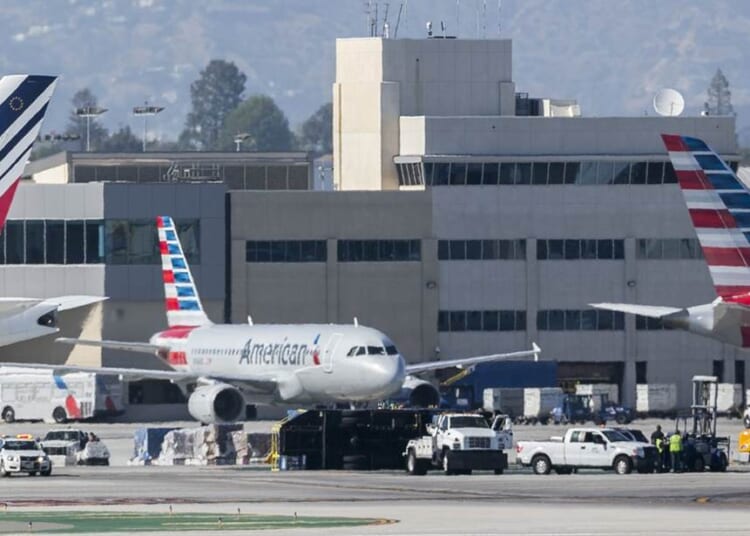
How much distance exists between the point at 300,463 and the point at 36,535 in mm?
31005

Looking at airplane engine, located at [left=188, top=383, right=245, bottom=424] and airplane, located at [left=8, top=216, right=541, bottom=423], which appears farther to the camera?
airplane engine, located at [left=188, top=383, right=245, bottom=424]

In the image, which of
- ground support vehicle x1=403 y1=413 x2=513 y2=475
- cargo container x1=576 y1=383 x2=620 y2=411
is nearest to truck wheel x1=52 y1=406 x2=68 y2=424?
cargo container x1=576 y1=383 x2=620 y2=411

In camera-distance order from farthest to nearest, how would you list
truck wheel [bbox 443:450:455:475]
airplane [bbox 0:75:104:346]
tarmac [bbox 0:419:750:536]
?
1. truck wheel [bbox 443:450:455:475]
2. airplane [bbox 0:75:104:346]
3. tarmac [bbox 0:419:750:536]

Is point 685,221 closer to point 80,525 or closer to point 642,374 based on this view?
point 642,374

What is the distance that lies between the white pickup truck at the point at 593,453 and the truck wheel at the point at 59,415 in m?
47.7

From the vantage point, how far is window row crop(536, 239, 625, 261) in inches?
5138

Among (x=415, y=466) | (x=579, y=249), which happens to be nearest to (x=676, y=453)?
(x=415, y=466)

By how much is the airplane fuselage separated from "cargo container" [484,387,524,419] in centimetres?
1940

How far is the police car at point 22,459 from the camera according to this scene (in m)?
75.4

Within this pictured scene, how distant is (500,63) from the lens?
133 metres

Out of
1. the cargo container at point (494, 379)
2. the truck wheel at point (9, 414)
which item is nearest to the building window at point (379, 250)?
the cargo container at point (494, 379)

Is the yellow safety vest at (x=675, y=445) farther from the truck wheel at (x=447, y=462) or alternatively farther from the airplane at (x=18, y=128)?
the airplane at (x=18, y=128)

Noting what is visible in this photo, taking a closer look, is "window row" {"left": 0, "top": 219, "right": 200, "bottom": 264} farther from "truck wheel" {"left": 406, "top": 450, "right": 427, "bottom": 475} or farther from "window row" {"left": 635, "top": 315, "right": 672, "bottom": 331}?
"truck wheel" {"left": 406, "top": 450, "right": 427, "bottom": 475}

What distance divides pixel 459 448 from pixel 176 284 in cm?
4375
